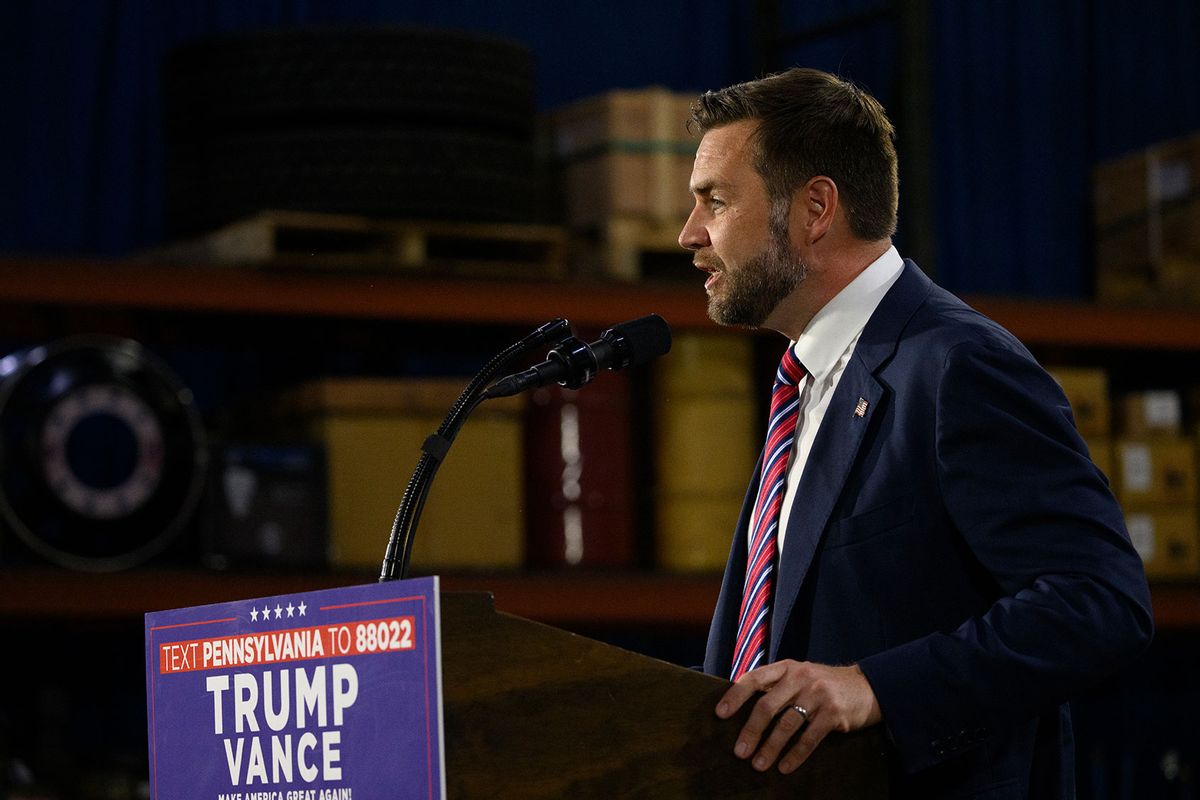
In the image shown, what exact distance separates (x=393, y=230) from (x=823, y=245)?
3.27 meters

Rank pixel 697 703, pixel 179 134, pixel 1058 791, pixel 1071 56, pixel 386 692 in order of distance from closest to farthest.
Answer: pixel 386 692 < pixel 697 703 < pixel 1058 791 < pixel 179 134 < pixel 1071 56

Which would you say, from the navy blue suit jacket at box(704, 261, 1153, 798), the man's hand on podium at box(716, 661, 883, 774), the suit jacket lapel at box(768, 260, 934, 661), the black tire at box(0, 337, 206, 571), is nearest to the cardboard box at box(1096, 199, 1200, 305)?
the black tire at box(0, 337, 206, 571)

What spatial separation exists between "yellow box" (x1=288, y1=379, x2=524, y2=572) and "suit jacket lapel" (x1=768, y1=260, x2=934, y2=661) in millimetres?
3373

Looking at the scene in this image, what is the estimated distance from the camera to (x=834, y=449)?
257cm

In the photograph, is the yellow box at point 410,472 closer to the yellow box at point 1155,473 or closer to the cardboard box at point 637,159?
the cardboard box at point 637,159

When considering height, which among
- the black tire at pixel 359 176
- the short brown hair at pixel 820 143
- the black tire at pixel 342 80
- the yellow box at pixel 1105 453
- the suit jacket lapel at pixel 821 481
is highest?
the black tire at pixel 342 80

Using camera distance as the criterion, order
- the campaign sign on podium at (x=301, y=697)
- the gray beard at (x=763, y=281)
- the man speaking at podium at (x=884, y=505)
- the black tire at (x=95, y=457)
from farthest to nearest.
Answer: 1. the black tire at (x=95, y=457)
2. the gray beard at (x=763, y=281)
3. the man speaking at podium at (x=884, y=505)
4. the campaign sign on podium at (x=301, y=697)

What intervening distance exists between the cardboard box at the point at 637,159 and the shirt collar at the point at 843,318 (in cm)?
357

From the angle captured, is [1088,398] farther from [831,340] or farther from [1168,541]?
[831,340]

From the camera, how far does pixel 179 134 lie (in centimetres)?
630

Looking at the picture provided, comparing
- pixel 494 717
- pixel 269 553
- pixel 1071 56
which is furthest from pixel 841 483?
pixel 1071 56

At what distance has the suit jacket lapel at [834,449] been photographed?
2523mm

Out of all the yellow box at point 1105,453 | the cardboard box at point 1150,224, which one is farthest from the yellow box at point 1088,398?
the cardboard box at point 1150,224

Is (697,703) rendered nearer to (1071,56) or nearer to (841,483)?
(841,483)
